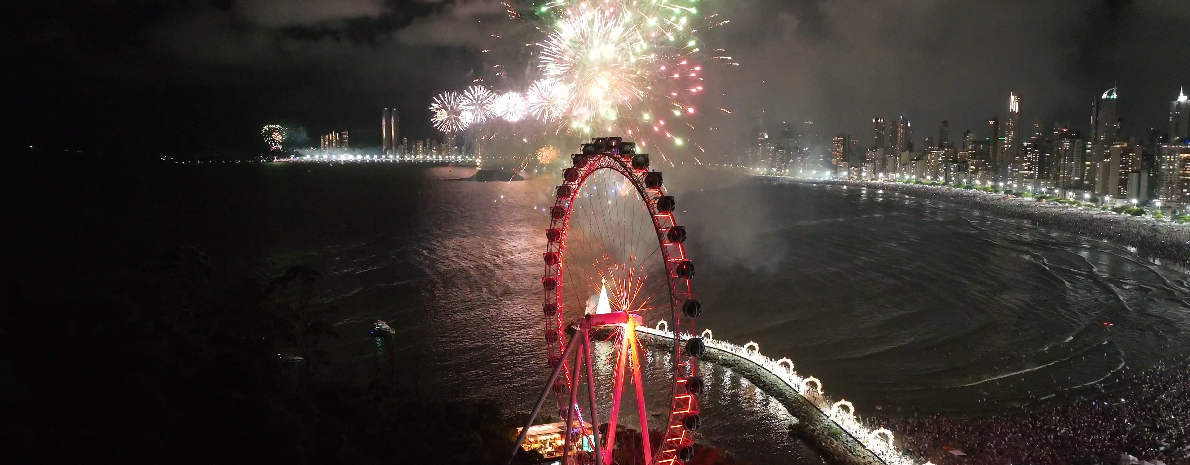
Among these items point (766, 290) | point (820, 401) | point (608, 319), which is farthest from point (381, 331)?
point (766, 290)

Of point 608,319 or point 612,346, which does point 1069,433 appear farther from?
point 612,346

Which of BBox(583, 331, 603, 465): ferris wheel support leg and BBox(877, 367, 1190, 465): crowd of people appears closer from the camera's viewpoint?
BBox(583, 331, 603, 465): ferris wheel support leg

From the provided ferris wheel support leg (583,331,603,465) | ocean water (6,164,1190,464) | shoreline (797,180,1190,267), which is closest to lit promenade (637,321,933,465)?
ocean water (6,164,1190,464)

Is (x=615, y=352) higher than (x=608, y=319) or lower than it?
lower

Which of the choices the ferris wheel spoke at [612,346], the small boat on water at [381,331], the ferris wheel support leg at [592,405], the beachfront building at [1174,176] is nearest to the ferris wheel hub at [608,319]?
Result: the ferris wheel spoke at [612,346]

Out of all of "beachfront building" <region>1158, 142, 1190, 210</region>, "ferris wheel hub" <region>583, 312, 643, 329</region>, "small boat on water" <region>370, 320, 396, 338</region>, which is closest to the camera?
"ferris wheel hub" <region>583, 312, 643, 329</region>

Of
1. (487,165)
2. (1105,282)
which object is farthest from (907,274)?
(487,165)

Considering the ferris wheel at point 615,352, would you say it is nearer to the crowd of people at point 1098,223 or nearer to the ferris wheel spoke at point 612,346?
the ferris wheel spoke at point 612,346

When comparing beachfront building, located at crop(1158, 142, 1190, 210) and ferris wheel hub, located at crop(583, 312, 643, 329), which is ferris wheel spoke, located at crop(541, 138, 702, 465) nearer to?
ferris wheel hub, located at crop(583, 312, 643, 329)
